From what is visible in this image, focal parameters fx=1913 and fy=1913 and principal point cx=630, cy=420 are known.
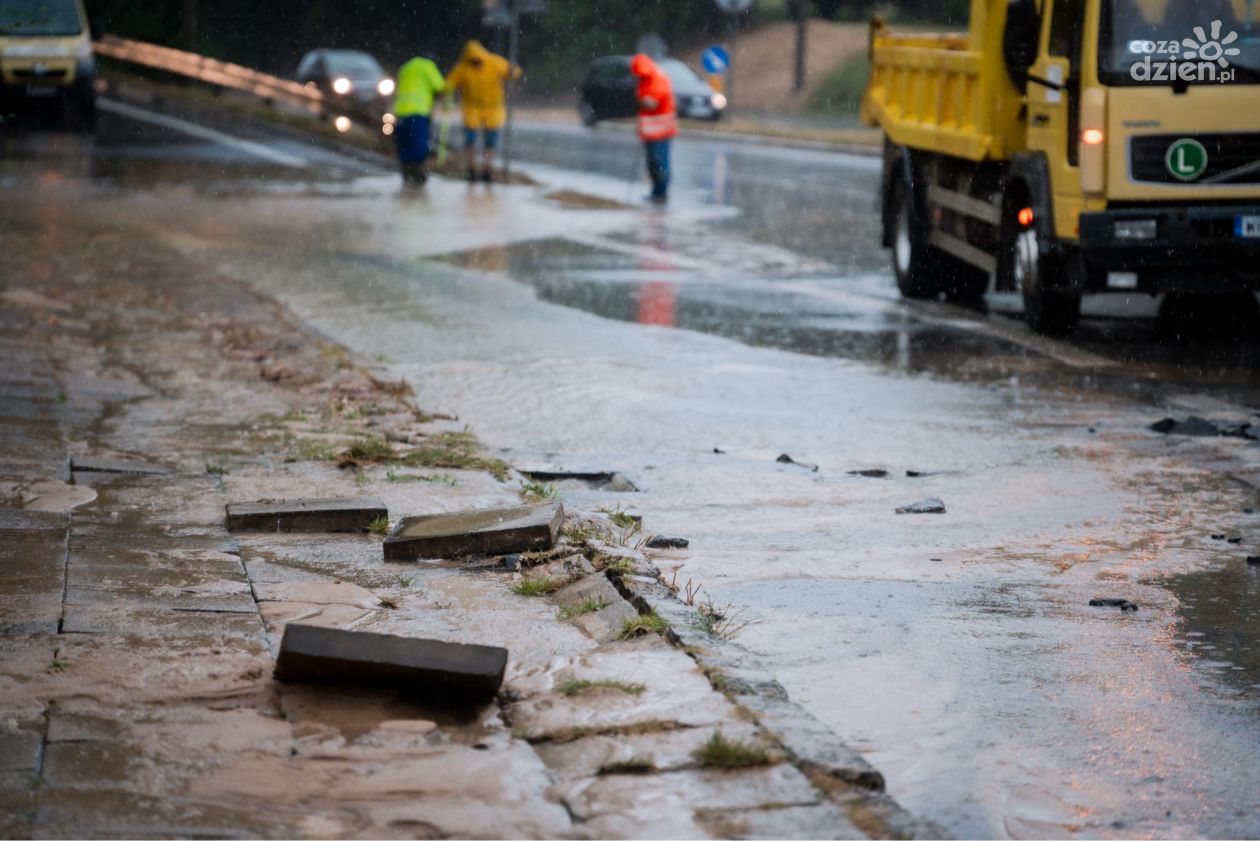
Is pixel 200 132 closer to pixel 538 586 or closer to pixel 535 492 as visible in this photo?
pixel 535 492

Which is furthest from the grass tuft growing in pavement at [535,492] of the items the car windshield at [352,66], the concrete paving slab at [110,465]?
the car windshield at [352,66]

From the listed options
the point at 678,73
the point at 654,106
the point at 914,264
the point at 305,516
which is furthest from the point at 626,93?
the point at 305,516

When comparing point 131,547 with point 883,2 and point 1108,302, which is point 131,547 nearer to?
point 1108,302

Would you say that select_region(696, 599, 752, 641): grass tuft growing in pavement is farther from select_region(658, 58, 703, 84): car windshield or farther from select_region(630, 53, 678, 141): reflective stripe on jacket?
select_region(658, 58, 703, 84): car windshield

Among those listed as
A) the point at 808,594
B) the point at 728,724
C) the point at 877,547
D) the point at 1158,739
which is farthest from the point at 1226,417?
the point at 728,724

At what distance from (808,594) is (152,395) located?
4789 millimetres

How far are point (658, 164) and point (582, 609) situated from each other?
18772 millimetres

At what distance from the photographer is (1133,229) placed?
453 inches

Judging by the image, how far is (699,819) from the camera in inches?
156

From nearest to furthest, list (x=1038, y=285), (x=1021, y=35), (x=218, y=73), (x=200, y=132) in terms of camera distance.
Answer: (x=1021, y=35), (x=1038, y=285), (x=200, y=132), (x=218, y=73)

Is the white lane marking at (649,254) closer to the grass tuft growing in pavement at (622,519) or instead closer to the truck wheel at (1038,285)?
the truck wheel at (1038,285)

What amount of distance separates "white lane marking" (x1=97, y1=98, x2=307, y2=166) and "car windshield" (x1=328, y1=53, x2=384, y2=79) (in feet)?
21.3

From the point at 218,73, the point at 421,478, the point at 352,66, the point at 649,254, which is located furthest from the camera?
the point at 352,66

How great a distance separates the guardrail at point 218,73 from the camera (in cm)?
3656
